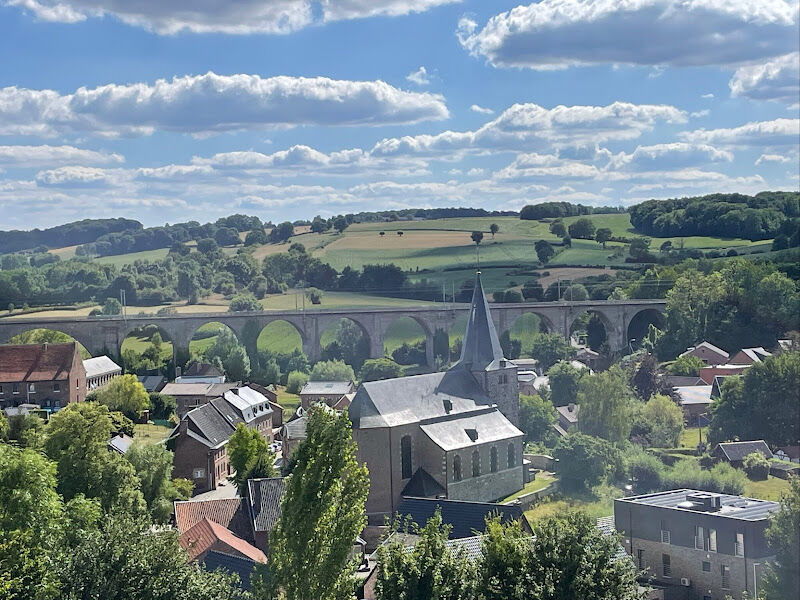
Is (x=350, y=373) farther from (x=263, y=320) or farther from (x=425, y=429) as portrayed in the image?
(x=425, y=429)

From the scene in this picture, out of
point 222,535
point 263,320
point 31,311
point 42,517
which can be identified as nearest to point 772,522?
point 222,535

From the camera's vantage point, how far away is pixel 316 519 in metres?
21.7

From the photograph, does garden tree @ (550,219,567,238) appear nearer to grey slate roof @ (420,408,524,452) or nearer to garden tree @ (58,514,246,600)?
grey slate roof @ (420,408,524,452)

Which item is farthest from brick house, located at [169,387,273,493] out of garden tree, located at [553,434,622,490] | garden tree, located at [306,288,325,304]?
garden tree, located at [306,288,325,304]

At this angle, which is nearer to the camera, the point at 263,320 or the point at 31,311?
the point at 263,320

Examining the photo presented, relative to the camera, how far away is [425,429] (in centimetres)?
4631

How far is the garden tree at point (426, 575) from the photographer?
2348 centimetres

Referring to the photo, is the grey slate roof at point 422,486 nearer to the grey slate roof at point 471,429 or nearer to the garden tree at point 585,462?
the grey slate roof at point 471,429

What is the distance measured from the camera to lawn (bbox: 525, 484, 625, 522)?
150 feet

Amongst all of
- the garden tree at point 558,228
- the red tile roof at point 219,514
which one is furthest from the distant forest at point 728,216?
the red tile roof at point 219,514

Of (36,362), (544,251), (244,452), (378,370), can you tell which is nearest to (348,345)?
(378,370)

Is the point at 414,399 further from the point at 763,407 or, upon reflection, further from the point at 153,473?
the point at 763,407

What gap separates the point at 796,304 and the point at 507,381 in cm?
3803

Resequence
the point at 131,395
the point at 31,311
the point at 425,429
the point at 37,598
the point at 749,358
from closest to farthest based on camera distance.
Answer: the point at 37,598 → the point at 425,429 → the point at 131,395 → the point at 749,358 → the point at 31,311
